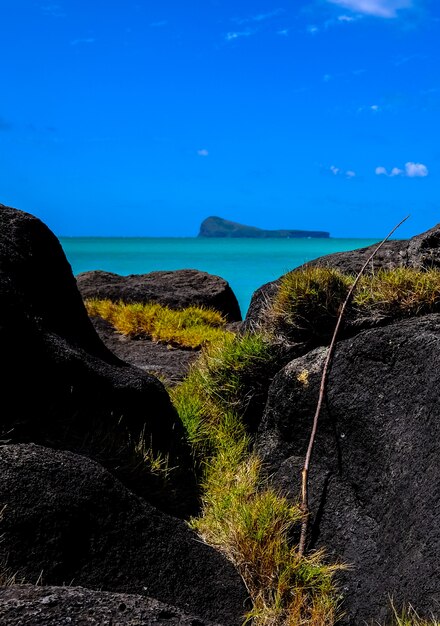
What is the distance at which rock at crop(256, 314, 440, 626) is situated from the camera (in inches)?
213

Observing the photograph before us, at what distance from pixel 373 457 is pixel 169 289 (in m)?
10.4

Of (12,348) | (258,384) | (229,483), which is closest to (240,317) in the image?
(258,384)

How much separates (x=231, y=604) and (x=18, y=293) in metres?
3.08

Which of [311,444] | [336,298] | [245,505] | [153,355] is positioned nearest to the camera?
[245,505]

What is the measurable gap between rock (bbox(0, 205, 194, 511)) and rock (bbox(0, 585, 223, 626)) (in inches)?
79.0

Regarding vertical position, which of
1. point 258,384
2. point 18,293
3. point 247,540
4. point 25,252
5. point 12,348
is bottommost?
point 247,540

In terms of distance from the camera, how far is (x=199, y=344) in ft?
38.1

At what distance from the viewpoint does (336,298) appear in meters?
7.26

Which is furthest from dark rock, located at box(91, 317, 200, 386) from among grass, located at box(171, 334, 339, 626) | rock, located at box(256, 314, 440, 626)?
rock, located at box(256, 314, 440, 626)

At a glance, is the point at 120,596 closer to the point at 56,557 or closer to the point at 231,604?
the point at 56,557

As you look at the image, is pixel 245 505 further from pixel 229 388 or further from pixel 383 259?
pixel 383 259

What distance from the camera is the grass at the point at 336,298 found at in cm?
689

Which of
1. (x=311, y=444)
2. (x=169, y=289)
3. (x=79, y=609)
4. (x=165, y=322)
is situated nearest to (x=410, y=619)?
(x=311, y=444)

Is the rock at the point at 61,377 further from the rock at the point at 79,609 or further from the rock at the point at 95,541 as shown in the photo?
the rock at the point at 79,609
